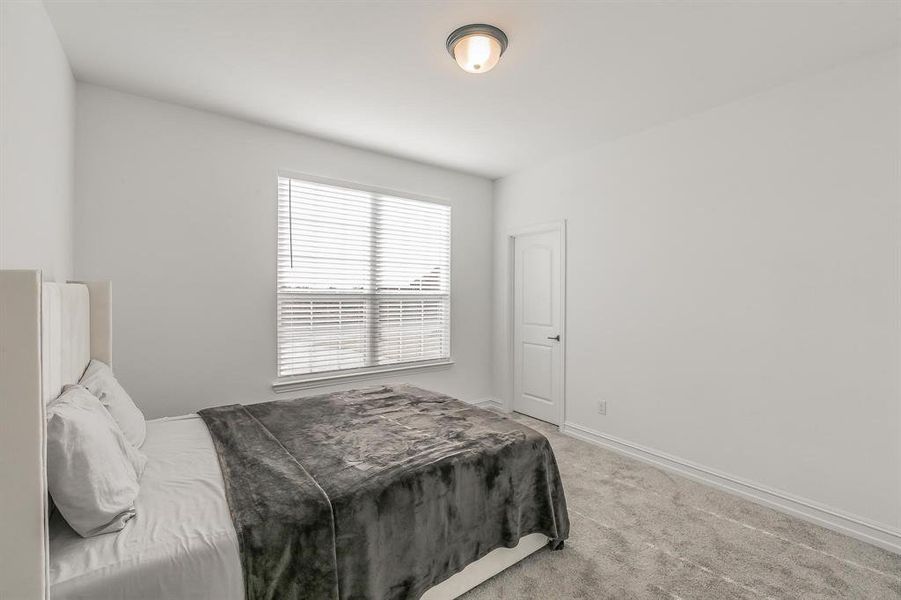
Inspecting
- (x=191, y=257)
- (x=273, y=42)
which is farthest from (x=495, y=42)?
(x=191, y=257)

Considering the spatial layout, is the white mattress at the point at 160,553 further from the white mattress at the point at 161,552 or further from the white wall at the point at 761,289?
the white wall at the point at 761,289

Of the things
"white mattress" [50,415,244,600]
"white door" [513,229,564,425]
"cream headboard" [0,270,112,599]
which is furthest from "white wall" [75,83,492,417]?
"cream headboard" [0,270,112,599]

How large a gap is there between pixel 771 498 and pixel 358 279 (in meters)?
3.50

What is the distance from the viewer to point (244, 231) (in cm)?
326

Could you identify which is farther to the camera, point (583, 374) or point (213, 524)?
point (583, 374)

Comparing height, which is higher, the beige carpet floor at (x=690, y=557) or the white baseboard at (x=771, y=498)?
the white baseboard at (x=771, y=498)

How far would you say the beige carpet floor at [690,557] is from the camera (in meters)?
1.88

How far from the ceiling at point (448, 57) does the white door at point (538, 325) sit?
137 centimetres

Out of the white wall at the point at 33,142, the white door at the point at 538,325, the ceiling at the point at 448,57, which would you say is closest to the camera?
the white wall at the point at 33,142

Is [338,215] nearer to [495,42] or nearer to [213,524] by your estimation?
[495,42]

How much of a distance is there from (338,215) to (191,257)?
1.23 metres

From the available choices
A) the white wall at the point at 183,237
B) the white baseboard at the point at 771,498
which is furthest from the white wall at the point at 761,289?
the white wall at the point at 183,237

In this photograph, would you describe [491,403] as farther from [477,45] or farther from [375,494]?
[477,45]

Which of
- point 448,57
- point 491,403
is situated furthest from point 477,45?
point 491,403
